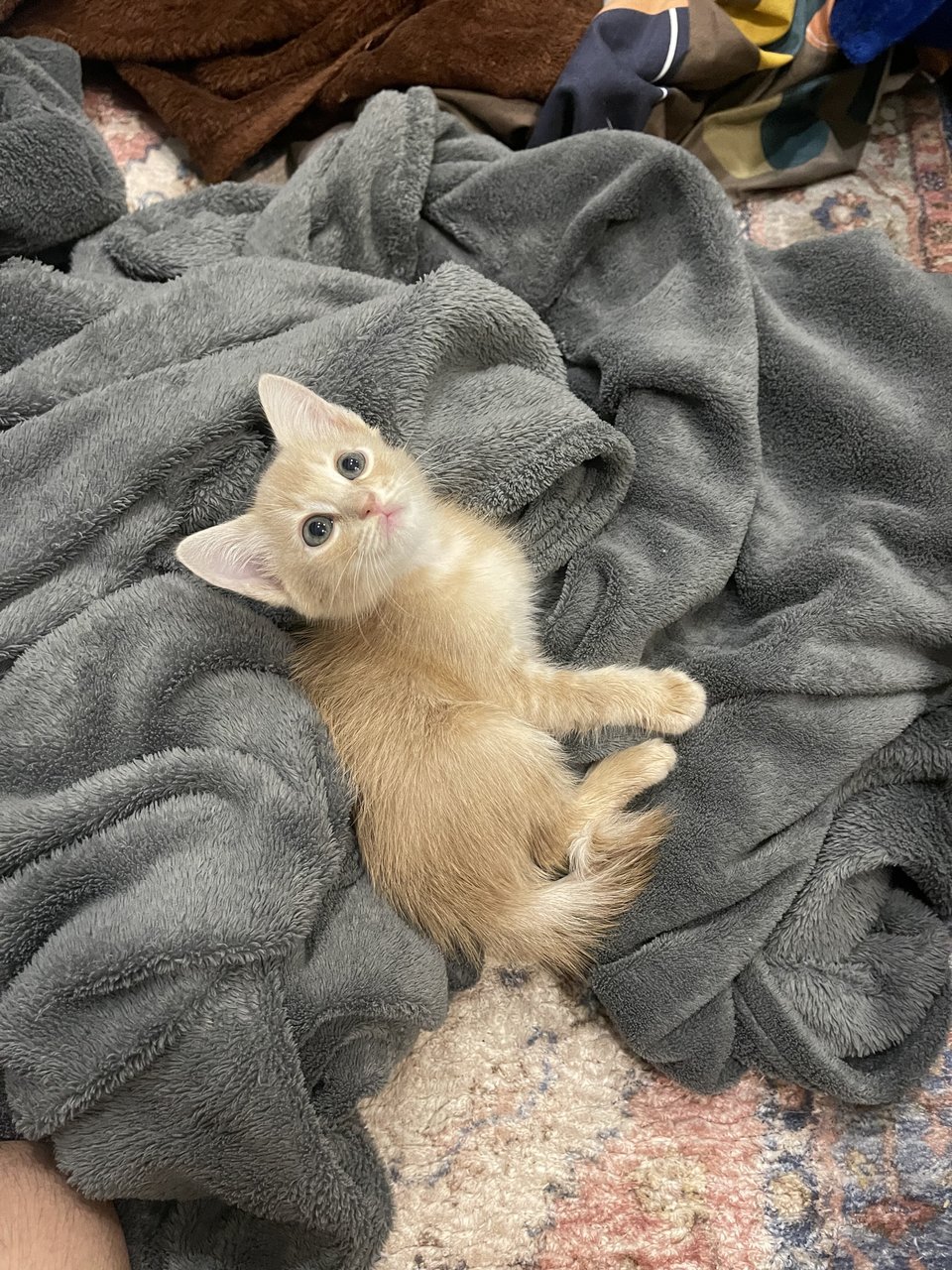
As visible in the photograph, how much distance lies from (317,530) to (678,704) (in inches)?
20.5

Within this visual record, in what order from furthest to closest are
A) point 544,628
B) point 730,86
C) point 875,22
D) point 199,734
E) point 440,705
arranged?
point 730,86 < point 875,22 < point 544,628 < point 440,705 < point 199,734

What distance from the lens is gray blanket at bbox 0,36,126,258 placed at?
4.27 ft

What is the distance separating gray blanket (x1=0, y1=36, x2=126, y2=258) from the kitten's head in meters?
0.58

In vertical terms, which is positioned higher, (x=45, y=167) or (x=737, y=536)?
(x=45, y=167)

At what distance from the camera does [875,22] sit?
1402mm

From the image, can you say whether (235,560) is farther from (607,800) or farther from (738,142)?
(738,142)

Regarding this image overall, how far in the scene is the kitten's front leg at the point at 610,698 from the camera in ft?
3.70

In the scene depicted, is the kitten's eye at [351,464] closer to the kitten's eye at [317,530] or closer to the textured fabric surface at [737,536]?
the kitten's eye at [317,530]

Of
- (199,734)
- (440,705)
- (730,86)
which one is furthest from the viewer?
(730,86)

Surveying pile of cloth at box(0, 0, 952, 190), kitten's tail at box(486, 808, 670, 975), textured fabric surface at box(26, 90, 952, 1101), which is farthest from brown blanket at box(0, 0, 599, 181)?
kitten's tail at box(486, 808, 670, 975)

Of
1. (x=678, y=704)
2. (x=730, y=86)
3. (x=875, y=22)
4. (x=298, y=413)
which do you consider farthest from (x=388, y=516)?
(x=875, y=22)

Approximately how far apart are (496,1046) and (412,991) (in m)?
0.18

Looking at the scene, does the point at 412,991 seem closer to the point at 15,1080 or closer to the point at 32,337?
the point at 15,1080

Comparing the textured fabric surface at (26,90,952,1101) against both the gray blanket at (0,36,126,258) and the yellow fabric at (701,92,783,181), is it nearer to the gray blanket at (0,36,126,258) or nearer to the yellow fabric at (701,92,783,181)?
the gray blanket at (0,36,126,258)
